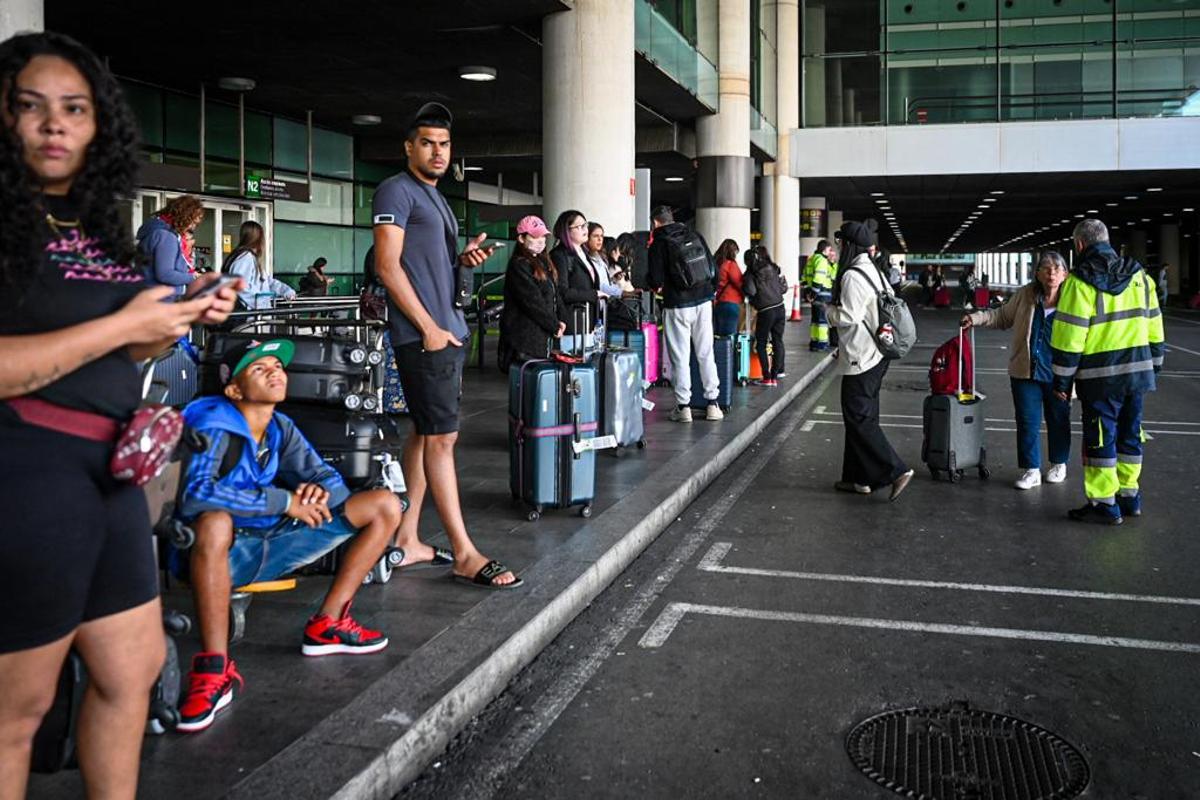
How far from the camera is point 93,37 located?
1611 centimetres

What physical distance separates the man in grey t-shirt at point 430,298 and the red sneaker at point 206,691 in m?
1.68

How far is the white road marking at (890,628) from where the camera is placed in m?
5.18

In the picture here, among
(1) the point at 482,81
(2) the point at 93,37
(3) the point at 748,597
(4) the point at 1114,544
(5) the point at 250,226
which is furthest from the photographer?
(1) the point at 482,81

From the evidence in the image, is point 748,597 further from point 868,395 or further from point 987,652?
point 868,395

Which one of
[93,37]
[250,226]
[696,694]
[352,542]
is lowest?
[696,694]

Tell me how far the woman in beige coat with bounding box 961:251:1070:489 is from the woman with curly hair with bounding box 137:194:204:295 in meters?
5.65

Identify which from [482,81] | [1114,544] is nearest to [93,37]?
[482,81]

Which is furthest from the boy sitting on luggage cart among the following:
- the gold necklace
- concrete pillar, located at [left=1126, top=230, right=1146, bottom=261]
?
concrete pillar, located at [left=1126, top=230, right=1146, bottom=261]

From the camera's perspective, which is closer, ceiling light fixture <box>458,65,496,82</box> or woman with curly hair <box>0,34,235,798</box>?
woman with curly hair <box>0,34,235,798</box>

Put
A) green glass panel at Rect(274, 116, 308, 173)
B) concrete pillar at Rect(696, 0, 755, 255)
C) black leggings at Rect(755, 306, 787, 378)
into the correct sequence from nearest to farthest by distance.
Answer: black leggings at Rect(755, 306, 787, 378), green glass panel at Rect(274, 116, 308, 173), concrete pillar at Rect(696, 0, 755, 255)

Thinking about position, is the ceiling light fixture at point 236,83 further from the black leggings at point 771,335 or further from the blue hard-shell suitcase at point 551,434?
the blue hard-shell suitcase at point 551,434

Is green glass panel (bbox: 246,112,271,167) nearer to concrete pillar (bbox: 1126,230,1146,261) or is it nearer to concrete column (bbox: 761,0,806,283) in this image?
concrete column (bbox: 761,0,806,283)

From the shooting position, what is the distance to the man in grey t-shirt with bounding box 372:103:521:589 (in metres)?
5.22

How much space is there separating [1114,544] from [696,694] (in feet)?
12.3
